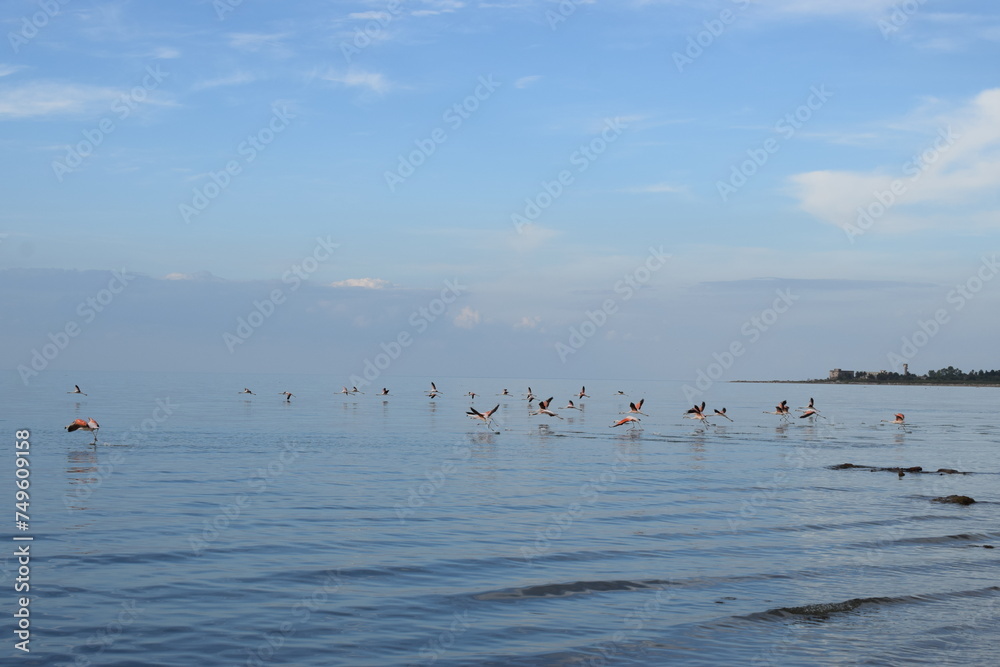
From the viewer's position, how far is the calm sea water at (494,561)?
39.9 feet

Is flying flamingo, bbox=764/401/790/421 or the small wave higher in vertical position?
flying flamingo, bbox=764/401/790/421

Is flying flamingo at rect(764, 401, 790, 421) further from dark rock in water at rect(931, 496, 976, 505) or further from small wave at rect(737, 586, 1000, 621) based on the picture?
small wave at rect(737, 586, 1000, 621)

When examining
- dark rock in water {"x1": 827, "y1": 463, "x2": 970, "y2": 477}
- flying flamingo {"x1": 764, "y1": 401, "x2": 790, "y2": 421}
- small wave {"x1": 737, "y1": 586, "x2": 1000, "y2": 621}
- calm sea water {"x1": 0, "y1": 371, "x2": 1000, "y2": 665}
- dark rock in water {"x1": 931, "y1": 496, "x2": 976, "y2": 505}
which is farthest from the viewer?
flying flamingo {"x1": 764, "y1": 401, "x2": 790, "y2": 421}

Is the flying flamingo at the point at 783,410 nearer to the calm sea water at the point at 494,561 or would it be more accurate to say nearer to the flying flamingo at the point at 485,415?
the flying flamingo at the point at 485,415

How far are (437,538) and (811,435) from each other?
38937 millimetres

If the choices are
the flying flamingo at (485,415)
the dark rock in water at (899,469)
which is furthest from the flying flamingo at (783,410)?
the dark rock in water at (899,469)

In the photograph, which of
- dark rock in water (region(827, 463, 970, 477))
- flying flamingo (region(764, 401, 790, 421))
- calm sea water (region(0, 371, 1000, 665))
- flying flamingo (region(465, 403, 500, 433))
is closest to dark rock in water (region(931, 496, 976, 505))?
calm sea water (region(0, 371, 1000, 665))

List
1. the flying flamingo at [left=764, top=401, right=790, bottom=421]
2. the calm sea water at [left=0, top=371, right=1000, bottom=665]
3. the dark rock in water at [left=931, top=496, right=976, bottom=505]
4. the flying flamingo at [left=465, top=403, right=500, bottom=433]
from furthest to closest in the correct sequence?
1. the flying flamingo at [left=764, top=401, right=790, bottom=421]
2. the flying flamingo at [left=465, top=403, right=500, bottom=433]
3. the dark rock in water at [left=931, top=496, right=976, bottom=505]
4. the calm sea water at [left=0, top=371, right=1000, bottom=665]

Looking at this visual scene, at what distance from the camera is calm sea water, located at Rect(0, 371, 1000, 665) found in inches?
478

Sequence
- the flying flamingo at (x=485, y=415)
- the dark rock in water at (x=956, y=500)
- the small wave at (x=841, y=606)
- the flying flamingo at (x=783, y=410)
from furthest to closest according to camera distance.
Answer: the flying flamingo at (x=783, y=410) → the flying flamingo at (x=485, y=415) → the dark rock in water at (x=956, y=500) → the small wave at (x=841, y=606)

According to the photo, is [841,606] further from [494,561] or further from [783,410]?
[783,410]

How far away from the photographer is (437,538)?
1897 centimetres

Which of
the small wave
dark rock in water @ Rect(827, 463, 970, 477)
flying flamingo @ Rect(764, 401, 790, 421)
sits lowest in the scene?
the small wave

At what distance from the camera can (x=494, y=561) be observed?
16.9 meters
